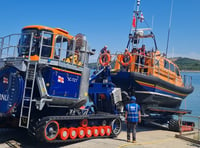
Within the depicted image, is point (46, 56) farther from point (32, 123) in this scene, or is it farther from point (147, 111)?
point (147, 111)

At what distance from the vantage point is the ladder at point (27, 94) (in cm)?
764

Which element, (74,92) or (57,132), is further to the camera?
(74,92)

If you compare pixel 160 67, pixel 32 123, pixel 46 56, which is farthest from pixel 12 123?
pixel 160 67

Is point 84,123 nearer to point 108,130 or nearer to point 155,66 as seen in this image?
point 108,130

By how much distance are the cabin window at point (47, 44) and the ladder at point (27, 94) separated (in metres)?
0.63

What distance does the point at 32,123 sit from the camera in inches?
317

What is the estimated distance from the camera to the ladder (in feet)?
25.1

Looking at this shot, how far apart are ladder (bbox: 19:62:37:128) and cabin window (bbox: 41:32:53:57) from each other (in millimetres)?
633

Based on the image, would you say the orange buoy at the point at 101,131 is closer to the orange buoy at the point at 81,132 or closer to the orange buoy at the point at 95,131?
the orange buoy at the point at 95,131

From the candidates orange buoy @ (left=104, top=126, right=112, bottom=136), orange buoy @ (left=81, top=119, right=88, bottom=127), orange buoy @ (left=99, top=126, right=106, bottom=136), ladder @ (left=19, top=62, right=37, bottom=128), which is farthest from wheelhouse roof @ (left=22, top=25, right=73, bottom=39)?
orange buoy @ (left=104, top=126, right=112, bottom=136)

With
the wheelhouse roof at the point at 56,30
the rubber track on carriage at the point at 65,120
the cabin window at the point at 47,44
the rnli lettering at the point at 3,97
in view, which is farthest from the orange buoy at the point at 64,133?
the wheelhouse roof at the point at 56,30

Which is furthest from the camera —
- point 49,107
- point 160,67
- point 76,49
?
point 160,67

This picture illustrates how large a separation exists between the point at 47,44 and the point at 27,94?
179 cm

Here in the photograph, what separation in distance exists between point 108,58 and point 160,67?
2966 millimetres
